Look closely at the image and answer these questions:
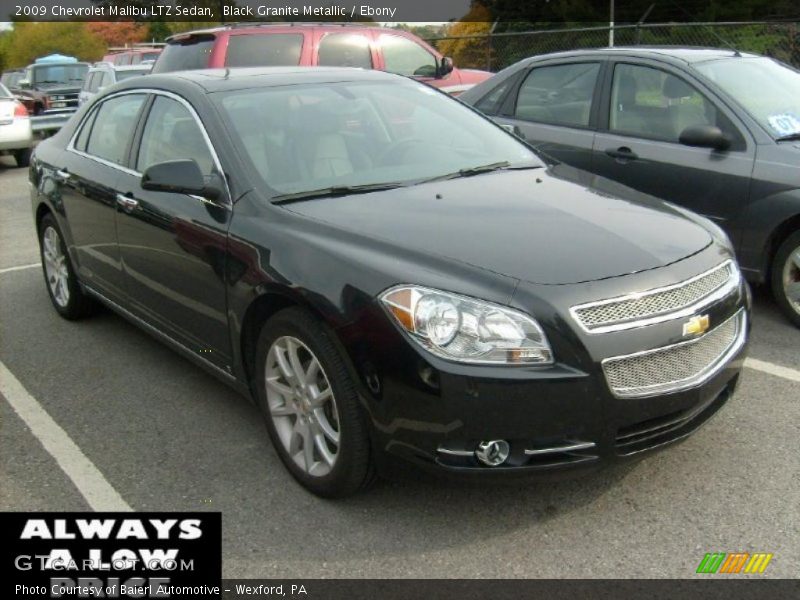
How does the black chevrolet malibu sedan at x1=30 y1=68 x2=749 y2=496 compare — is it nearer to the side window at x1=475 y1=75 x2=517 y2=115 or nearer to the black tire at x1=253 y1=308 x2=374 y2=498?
the black tire at x1=253 y1=308 x2=374 y2=498

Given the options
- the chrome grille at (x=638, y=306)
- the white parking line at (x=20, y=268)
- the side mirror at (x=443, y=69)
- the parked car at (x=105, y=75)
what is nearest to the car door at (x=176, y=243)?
the chrome grille at (x=638, y=306)

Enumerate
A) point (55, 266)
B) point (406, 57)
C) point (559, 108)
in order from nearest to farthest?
point (55, 266)
point (559, 108)
point (406, 57)

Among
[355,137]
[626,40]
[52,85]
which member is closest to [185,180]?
[355,137]

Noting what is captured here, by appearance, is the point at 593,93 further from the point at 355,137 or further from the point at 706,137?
the point at 355,137

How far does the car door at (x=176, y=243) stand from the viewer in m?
3.77

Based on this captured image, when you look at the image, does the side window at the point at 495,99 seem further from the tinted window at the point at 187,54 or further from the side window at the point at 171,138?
the tinted window at the point at 187,54

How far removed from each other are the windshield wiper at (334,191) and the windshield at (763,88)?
108 inches

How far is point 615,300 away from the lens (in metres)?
2.93

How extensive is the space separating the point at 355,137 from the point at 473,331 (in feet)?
5.13

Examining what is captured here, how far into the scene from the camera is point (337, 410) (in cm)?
313

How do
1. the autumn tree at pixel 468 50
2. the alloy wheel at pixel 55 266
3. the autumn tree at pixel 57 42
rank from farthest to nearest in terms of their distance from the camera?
the autumn tree at pixel 57 42, the autumn tree at pixel 468 50, the alloy wheel at pixel 55 266

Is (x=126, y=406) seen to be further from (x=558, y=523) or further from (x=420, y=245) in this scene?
(x=558, y=523)

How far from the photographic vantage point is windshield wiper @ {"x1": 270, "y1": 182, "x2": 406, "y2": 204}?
12.0 feet

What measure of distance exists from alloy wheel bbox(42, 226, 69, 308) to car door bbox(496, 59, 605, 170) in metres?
3.31
